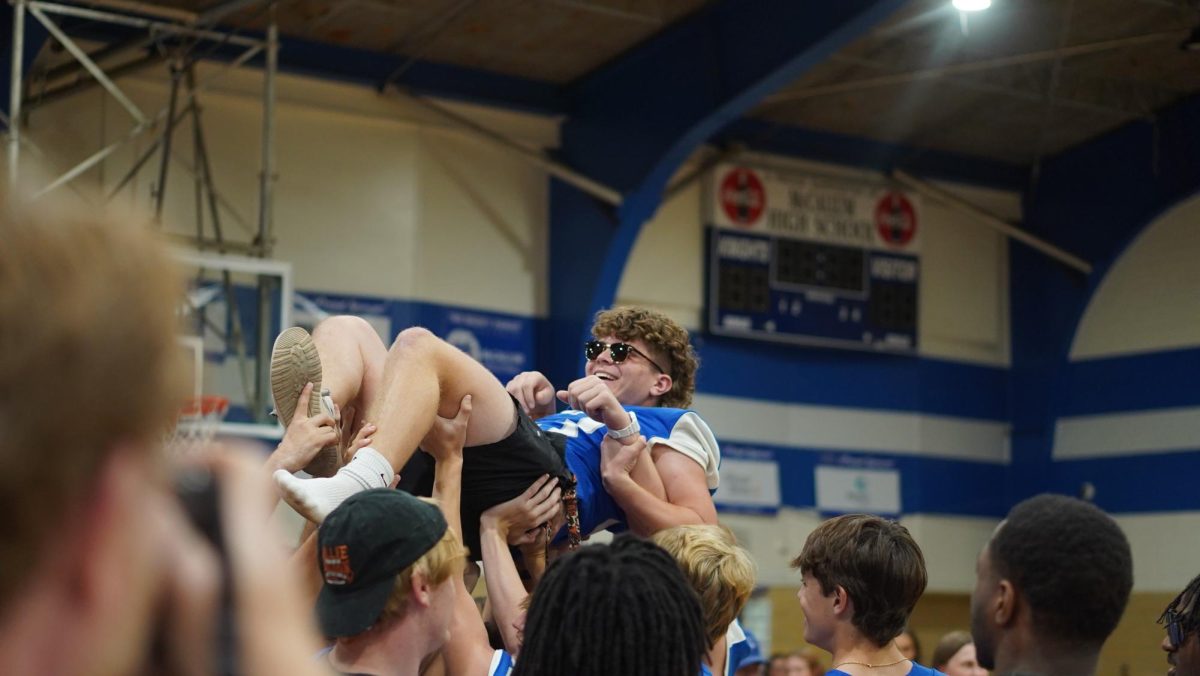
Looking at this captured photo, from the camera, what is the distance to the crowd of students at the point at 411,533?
93 centimetres

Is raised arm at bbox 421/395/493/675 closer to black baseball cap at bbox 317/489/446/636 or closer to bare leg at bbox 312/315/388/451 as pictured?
bare leg at bbox 312/315/388/451

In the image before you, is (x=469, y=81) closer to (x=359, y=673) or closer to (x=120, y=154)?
(x=120, y=154)

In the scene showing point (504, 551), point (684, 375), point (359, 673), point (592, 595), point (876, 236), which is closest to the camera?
point (592, 595)

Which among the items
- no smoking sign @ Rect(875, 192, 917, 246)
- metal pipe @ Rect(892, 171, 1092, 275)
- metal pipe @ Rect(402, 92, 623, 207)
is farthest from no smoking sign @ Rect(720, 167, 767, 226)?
metal pipe @ Rect(402, 92, 623, 207)

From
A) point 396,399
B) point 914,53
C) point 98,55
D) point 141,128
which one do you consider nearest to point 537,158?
point 914,53

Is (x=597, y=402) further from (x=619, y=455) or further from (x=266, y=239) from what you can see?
(x=266, y=239)

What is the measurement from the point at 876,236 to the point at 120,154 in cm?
741

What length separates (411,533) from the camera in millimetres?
2723

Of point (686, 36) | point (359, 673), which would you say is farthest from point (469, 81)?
point (359, 673)

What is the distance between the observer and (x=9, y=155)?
912 centimetres

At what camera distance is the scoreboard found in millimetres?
14375

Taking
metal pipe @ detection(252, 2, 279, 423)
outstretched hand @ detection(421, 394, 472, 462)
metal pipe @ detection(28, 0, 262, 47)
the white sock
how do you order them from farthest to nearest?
metal pipe @ detection(252, 2, 279, 423) < metal pipe @ detection(28, 0, 262, 47) < outstretched hand @ detection(421, 394, 472, 462) < the white sock

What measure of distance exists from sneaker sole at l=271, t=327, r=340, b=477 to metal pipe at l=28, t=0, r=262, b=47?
6.09 m

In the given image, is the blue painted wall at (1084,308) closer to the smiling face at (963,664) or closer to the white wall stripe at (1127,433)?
the white wall stripe at (1127,433)
